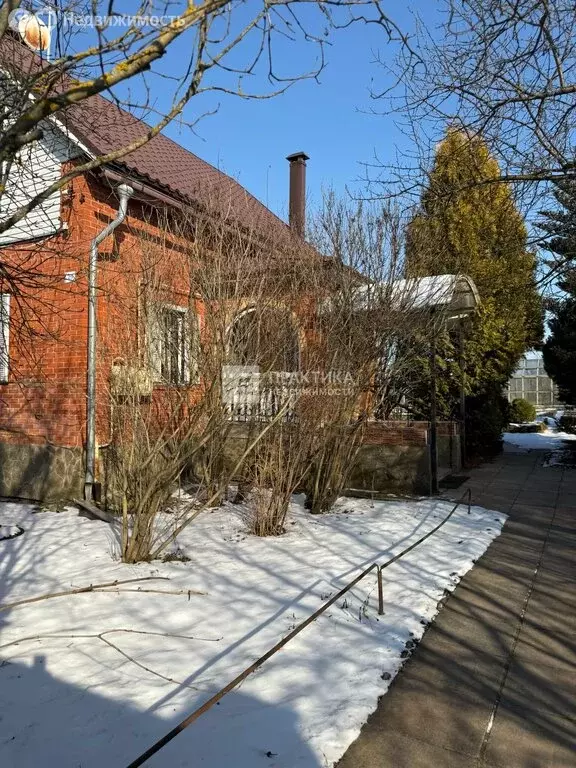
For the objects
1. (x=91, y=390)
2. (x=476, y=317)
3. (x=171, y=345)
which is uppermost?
(x=476, y=317)

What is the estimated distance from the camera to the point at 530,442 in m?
17.4

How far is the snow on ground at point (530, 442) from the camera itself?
1546 centimetres

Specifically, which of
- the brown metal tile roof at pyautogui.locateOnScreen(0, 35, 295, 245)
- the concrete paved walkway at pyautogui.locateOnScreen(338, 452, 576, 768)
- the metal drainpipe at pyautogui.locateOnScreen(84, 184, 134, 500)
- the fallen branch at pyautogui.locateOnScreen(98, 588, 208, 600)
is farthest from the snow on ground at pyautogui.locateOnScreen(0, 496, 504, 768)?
the brown metal tile roof at pyautogui.locateOnScreen(0, 35, 295, 245)

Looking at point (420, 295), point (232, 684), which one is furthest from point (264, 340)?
point (232, 684)

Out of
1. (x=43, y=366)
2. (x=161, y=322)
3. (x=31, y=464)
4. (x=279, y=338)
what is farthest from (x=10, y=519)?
(x=279, y=338)

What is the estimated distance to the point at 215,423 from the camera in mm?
5211

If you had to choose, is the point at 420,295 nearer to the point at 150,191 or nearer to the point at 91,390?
the point at 150,191

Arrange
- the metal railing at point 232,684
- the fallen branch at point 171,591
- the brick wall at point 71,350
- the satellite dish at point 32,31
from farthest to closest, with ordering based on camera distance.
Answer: the brick wall at point 71,350 < the fallen branch at point 171,591 < the satellite dish at point 32,31 < the metal railing at point 232,684

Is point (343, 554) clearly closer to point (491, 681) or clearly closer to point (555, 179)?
point (491, 681)

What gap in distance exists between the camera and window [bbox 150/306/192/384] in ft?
19.5

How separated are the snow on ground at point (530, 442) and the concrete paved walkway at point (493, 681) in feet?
34.7

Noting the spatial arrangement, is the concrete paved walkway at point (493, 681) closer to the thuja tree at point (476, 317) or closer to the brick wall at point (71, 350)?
the thuja tree at point (476, 317)

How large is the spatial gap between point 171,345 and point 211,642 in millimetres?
3340

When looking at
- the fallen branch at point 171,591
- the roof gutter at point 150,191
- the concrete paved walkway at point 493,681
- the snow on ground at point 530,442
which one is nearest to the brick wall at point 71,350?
the roof gutter at point 150,191
